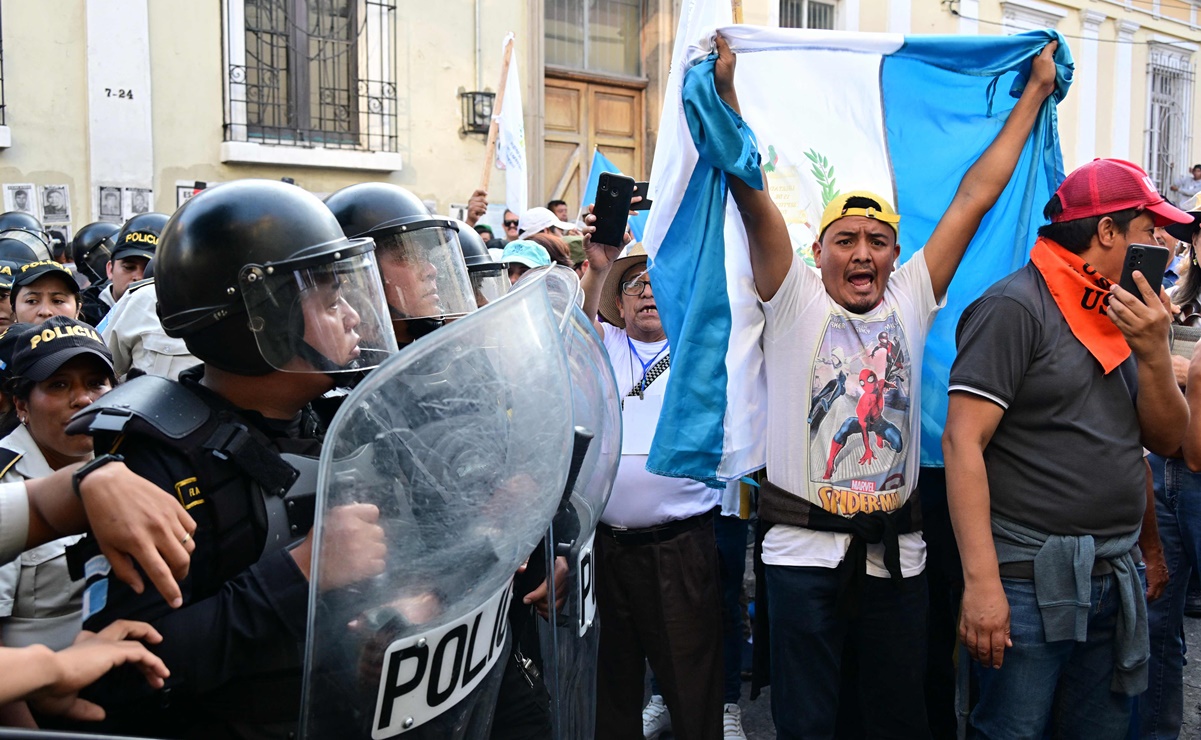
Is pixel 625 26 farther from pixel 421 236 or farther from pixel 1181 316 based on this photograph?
pixel 421 236

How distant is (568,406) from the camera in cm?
149

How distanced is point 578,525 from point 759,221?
4.58 feet

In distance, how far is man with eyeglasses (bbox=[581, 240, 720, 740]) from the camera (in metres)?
3.36

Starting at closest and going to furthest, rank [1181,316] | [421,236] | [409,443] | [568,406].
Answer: [409,443]
[568,406]
[421,236]
[1181,316]

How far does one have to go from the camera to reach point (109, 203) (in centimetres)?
862

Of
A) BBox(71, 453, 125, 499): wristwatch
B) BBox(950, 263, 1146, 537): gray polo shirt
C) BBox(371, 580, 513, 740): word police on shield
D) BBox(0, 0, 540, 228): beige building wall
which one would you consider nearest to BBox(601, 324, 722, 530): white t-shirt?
BBox(950, 263, 1146, 537): gray polo shirt

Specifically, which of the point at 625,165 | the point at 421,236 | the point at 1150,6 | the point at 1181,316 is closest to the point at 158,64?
the point at 625,165

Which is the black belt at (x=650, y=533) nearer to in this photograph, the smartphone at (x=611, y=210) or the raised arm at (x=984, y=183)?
the smartphone at (x=611, y=210)

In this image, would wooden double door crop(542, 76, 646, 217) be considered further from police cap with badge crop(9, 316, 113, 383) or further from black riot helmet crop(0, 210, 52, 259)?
police cap with badge crop(9, 316, 113, 383)

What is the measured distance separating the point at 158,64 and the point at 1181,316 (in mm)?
8446

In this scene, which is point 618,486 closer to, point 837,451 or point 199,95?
point 837,451

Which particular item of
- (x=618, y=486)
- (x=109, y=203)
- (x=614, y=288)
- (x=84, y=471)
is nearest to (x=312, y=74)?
(x=109, y=203)

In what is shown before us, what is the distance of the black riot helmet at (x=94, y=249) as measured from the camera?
22.6 feet

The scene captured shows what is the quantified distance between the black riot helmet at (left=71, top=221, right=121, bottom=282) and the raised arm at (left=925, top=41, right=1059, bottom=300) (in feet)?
19.5
